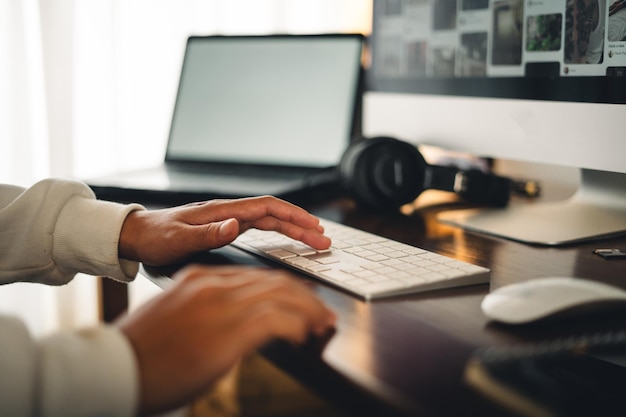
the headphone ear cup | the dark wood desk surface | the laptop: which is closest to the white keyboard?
the dark wood desk surface

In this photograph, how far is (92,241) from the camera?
808 mm

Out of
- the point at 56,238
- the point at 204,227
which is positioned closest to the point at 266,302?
the point at 204,227

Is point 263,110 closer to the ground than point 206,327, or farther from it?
farther from it

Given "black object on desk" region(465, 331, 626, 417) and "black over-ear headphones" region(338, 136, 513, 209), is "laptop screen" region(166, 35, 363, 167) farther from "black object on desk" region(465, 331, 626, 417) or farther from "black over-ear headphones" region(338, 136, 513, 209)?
"black object on desk" region(465, 331, 626, 417)

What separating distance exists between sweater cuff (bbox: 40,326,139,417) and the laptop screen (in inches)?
32.4

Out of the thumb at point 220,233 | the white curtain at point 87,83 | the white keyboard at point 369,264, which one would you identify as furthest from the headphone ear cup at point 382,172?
the white curtain at point 87,83

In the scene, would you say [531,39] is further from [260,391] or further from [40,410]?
[260,391]

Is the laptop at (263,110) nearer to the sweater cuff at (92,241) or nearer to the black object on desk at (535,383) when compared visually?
the sweater cuff at (92,241)

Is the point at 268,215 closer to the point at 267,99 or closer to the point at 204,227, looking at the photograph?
the point at 204,227

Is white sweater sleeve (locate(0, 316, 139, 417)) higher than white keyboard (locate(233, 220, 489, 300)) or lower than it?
lower

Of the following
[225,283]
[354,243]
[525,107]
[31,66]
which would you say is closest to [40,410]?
[225,283]

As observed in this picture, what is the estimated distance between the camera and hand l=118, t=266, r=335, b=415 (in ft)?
1.58

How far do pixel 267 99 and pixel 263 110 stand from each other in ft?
0.08

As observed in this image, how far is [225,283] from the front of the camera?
0.54 m
